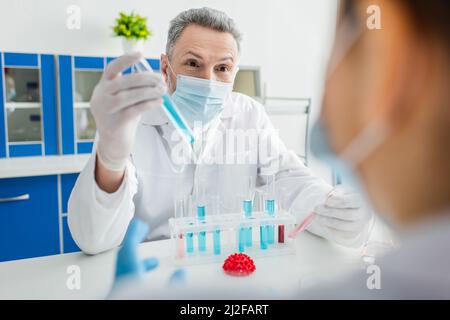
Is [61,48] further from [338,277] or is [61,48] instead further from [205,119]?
[338,277]

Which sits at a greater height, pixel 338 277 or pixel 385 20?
pixel 385 20

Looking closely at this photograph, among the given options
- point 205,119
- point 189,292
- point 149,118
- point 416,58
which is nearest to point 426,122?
point 416,58

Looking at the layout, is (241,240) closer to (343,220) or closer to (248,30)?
(343,220)

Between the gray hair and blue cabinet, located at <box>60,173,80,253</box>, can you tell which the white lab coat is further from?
blue cabinet, located at <box>60,173,80,253</box>

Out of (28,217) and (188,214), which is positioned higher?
(188,214)

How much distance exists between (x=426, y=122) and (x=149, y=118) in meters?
0.77

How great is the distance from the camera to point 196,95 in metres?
0.93

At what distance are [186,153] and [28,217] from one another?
2.69 feet

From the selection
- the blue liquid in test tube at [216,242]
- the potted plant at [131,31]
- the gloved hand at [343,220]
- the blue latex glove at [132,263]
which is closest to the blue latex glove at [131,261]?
the blue latex glove at [132,263]

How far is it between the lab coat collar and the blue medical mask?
54mm

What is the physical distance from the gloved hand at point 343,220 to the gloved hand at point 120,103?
16.3 inches

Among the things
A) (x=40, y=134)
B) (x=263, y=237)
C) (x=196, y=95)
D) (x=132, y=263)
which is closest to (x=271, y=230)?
(x=263, y=237)

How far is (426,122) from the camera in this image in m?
0.38

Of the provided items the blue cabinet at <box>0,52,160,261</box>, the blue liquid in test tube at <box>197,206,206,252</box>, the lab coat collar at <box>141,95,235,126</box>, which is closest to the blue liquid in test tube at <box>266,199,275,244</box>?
the blue liquid in test tube at <box>197,206,206,252</box>
